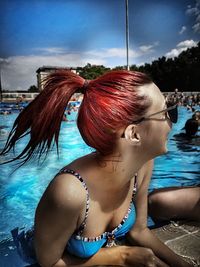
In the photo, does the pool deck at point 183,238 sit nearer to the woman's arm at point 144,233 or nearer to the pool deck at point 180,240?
the pool deck at point 180,240

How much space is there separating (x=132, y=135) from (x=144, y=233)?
0.64m

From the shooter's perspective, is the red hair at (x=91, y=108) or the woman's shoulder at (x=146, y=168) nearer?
the red hair at (x=91, y=108)

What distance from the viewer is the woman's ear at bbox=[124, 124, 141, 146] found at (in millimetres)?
1265

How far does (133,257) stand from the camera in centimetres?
145

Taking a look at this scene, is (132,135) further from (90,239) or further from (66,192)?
(90,239)

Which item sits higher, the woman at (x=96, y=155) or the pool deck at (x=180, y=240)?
the woman at (x=96, y=155)

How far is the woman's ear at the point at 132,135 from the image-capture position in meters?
1.26

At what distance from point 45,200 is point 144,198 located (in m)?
0.63

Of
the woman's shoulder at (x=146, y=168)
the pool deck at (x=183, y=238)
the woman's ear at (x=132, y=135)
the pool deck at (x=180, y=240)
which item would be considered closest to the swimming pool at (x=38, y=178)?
the pool deck at (x=180, y=240)

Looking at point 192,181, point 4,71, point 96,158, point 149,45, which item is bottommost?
point 192,181

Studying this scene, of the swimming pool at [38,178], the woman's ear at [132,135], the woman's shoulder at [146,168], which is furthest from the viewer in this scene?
the swimming pool at [38,178]

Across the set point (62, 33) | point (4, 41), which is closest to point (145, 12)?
point (62, 33)

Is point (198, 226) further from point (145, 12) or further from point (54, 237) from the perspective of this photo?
point (145, 12)

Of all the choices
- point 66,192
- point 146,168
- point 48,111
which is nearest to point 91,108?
point 48,111
